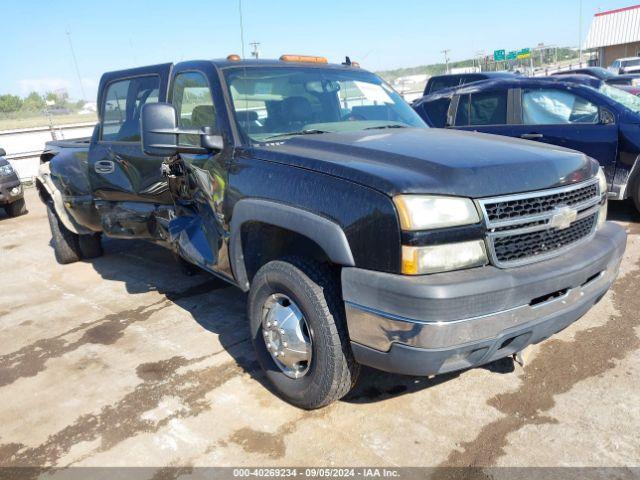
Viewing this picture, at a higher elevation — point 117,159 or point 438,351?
point 117,159

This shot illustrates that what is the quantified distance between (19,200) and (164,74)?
289 inches

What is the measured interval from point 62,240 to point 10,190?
4180mm

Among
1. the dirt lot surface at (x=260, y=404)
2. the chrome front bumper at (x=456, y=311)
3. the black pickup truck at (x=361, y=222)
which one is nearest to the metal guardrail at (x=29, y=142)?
the dirt lot surface at (x=260, y=404)

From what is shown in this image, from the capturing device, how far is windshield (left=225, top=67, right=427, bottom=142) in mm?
3359

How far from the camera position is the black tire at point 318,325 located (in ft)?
8.55

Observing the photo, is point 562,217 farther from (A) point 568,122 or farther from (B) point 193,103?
(A) point 568,122

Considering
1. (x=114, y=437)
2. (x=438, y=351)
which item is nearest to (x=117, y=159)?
(x=114, y=437)

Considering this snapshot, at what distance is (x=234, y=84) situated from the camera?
345cm

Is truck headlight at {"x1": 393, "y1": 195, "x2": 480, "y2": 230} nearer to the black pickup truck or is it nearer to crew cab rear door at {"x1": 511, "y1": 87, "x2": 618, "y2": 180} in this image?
the black pickup truck

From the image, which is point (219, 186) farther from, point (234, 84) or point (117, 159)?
point (117, 159)

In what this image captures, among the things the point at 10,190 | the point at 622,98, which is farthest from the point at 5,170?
the point at 622,98

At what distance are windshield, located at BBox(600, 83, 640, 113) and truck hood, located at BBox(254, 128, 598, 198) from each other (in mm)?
4214

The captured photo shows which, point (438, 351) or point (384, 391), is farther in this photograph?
point (384, 391)

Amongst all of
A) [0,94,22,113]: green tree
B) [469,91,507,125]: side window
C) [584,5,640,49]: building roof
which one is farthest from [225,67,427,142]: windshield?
[0,94,22,113]: green tree
